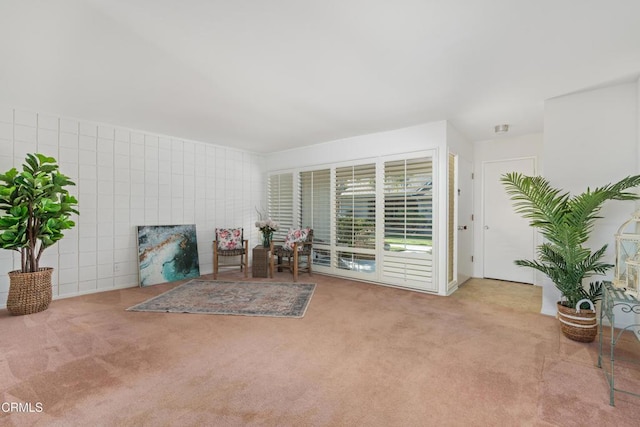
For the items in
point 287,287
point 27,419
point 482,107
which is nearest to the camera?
point 27,419

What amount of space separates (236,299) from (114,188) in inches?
96.2

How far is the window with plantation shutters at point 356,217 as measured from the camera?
435cm

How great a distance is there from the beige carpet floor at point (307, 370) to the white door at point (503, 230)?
1.51m

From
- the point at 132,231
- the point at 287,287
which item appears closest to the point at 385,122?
the point at 287,287

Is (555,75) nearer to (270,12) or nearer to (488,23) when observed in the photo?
(488,23)

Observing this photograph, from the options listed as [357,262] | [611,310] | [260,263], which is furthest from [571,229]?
[260,263]

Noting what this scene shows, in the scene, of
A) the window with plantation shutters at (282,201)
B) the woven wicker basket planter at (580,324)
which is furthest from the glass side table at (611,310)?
the window with plantation shutters at (282,201)

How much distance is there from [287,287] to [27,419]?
9.08 feet

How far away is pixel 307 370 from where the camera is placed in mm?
1944

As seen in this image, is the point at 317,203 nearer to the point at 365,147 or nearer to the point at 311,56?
the point at 365,147

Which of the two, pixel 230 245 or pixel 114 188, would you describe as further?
pixel 230 245

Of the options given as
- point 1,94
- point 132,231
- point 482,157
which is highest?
point 1,94

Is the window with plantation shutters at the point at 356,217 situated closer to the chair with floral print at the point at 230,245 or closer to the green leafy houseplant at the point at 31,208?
the chair with floral print at the point at 230,245

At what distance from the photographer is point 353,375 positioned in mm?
1892
